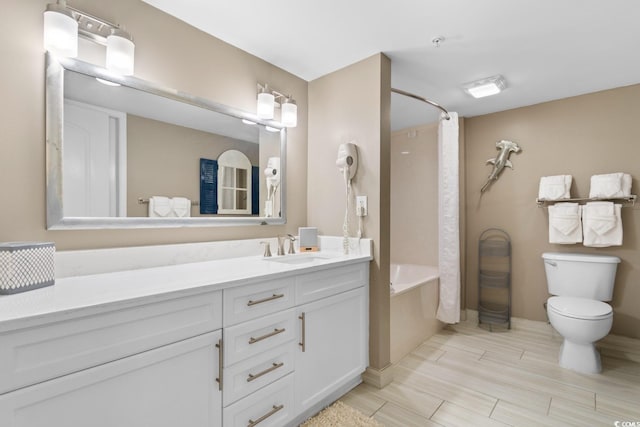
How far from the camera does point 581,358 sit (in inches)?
91.2

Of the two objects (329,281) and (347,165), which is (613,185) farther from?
(329,281)

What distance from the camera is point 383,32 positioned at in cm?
190

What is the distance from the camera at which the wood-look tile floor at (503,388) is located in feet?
5.87

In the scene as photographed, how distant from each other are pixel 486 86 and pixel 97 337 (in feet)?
9.81

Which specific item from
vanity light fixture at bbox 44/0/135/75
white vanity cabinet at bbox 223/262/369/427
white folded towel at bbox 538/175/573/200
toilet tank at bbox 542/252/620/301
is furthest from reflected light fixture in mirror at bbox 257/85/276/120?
toilet tank at bbox 542/252/620/301

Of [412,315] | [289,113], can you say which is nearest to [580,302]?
[412,315]

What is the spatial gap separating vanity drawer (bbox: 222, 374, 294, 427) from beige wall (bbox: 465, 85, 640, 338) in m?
2.64

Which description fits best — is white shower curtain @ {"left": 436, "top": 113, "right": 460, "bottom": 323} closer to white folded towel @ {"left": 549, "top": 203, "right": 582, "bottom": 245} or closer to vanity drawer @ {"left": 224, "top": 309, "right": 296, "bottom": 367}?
white folded towel @ {"left": 549, "top": 203, "right": 582, "bottom": 245}

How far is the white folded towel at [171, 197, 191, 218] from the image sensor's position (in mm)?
1764

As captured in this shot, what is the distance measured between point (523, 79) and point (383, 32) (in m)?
1.45

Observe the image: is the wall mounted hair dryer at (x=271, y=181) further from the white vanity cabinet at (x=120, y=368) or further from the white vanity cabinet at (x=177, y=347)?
the white vanity cabinet at (x=120, y=368)

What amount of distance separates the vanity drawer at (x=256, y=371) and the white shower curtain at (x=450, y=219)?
1901mm

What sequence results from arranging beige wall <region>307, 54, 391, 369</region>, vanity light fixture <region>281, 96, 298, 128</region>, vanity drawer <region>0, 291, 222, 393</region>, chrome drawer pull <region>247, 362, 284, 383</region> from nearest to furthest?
vanity drawer <region>0, 291, 222, 393</region> < chrome drawer pull <region>247, 362, 284, 383</region> < beige wall <region>307, 54, 391, 369</region> < vanity light fixture <region>281, 96, 298, 128</region>

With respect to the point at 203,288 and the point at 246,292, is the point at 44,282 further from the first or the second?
the point at 246,292
